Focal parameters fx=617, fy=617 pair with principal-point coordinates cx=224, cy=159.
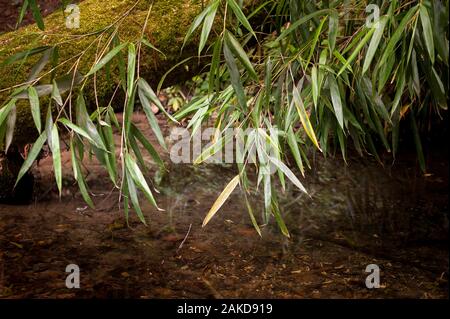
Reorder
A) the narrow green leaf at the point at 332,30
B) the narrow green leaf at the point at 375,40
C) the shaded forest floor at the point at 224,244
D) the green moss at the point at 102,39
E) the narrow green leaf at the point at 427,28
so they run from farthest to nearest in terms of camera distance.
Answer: the green moss at the point at 102,39, the shaded forest floor at the point at 224,244, the narrow green leaf at the point at 332,30, the narrow green leaf at the point at 375,40, the narrow green leaf at the point at 427,28

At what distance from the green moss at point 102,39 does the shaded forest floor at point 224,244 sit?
572mm

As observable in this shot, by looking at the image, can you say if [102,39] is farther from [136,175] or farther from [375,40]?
[375,40]

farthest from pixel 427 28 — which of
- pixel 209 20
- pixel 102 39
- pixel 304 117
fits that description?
pixel 102 39

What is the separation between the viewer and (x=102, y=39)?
2.90m

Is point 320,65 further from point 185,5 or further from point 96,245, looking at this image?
point 96,245

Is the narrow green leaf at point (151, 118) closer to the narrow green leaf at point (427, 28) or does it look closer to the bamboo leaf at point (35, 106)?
the bamboo leaf at point (35, 106)

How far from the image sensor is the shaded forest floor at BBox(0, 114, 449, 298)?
8.80ft

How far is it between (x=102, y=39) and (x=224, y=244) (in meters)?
1.16

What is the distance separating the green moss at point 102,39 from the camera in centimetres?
280

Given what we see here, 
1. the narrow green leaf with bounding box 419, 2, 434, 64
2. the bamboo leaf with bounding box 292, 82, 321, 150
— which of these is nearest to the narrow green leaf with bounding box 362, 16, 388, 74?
the narrow green leaf with bounding box 419, 2, 434, 64

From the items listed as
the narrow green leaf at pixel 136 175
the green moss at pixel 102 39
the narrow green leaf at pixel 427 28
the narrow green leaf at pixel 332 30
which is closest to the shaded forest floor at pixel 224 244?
the green moss at pixel 102 39

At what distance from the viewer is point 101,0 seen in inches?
121

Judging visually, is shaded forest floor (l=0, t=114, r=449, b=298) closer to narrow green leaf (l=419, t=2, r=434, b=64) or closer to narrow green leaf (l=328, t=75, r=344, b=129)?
narrow green leaf (l=328, t=75, r=344, b=129)

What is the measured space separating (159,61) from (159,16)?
0.22m
